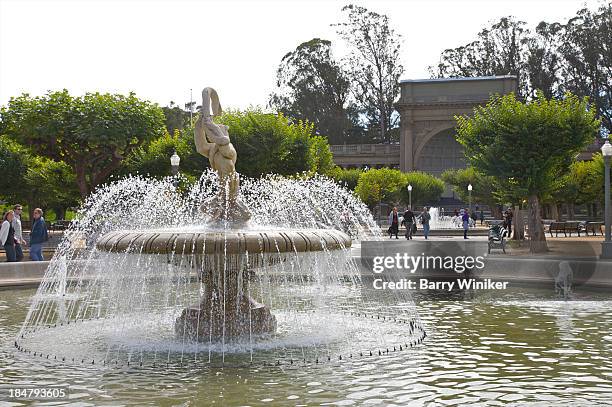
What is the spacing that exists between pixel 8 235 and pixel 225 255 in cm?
1078

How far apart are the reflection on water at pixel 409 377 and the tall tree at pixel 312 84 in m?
63.6

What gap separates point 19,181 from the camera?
142 feet

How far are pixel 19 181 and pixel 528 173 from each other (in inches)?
1166

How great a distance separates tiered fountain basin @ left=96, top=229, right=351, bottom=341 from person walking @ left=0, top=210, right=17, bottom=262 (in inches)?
359

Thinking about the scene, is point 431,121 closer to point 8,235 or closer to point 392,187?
point 392,187

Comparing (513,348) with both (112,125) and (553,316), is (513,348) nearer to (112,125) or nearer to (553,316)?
(553,316)

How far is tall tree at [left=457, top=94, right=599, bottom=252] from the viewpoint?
23.7 m

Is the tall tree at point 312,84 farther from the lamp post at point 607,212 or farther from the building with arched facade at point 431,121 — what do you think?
the lamp post at point 607,212

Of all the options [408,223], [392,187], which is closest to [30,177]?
[408,223]

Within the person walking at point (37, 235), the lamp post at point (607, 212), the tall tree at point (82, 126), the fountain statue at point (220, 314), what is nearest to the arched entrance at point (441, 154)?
the tall tree at point (82, 126)

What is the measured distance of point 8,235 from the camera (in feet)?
58.5

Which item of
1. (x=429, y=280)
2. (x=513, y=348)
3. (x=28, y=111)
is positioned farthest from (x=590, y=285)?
(x=28, y=111)

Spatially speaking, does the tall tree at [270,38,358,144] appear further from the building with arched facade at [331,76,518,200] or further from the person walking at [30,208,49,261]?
the person walking at [30,208,49,261]

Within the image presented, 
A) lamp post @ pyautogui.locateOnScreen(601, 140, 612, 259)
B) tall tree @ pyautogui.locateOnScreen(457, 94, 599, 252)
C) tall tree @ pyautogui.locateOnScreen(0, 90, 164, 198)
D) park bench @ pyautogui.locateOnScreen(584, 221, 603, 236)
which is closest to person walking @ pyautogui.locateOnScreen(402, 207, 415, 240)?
tall tree @ pyautogui.locateOnScreen(457, 94, 599, 252)
